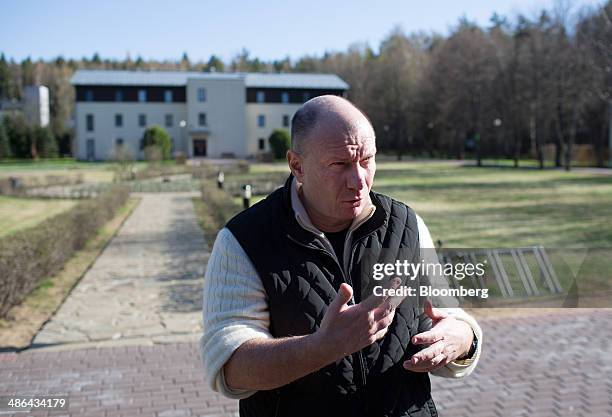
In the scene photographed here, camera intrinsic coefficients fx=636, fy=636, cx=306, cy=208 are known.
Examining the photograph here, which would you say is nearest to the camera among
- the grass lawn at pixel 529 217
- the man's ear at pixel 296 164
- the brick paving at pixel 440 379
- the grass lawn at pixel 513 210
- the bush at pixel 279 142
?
the man's ear at pixel 296 164

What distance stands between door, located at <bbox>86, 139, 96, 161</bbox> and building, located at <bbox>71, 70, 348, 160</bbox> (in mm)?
74

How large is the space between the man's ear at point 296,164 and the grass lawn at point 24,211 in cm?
1591

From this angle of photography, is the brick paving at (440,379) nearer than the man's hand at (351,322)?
No

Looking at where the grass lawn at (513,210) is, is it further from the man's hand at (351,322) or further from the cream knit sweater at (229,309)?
the man's hand at (351,322)

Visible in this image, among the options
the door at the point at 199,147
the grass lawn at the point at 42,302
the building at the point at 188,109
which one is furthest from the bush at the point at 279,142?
the grass lawn at the point at 42,302

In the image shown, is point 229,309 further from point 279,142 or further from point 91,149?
point 91,149

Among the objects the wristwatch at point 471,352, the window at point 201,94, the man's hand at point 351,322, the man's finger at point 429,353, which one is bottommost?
the wristwatch at point 471,352

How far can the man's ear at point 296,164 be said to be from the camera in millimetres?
1994

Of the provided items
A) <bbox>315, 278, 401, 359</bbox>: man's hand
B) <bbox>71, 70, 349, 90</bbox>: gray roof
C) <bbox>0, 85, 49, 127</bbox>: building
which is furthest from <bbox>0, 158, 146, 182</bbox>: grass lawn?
<bbox>315, 278, 401, 359</bbox>: man's hand

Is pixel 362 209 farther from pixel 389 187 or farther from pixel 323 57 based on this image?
pixel 323 57

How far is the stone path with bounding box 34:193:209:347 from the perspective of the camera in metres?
6.82

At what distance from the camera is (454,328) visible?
1.96m

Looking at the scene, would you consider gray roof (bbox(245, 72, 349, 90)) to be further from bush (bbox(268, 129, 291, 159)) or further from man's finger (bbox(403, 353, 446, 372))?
man's finger (bbox(403, 353, 446, 372))

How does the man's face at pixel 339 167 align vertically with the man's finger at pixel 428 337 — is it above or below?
above
